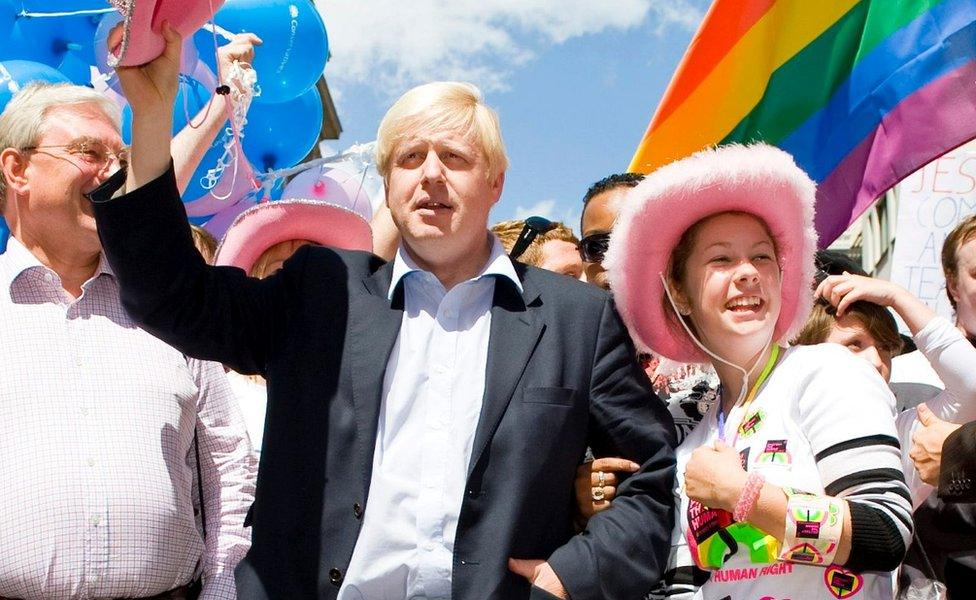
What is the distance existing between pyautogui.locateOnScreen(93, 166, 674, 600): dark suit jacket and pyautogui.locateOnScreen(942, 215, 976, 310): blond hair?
1681mm

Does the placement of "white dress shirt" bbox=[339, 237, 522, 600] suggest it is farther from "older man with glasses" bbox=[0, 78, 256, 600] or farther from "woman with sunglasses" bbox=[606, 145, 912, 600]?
"older man with glasses" bbox=[0, 78, 256, 600]

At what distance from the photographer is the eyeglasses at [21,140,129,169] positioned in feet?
10.0

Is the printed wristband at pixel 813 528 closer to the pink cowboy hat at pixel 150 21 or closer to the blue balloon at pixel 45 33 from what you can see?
the pink cowboy hat at pixel 150 21

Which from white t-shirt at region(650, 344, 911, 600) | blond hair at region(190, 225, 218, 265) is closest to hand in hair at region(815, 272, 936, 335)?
white t-shirt at region(650, 344, 911, 600)

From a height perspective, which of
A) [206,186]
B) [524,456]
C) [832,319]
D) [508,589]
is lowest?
[508,589]

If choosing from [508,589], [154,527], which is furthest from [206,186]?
[508,589]

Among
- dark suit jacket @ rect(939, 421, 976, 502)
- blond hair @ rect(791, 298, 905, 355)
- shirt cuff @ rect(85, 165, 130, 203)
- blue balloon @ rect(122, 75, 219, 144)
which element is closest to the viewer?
dark suit jacket @ rect(939, 421, 976, 502)

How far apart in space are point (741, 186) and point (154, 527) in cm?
185

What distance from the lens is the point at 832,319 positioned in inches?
136

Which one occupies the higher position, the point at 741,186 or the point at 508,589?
the point at 741,186

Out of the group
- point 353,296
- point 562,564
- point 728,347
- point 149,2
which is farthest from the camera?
point 728,347

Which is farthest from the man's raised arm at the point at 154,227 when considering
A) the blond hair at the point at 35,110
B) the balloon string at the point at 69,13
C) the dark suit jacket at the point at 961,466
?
the balloon string at the point at 69,13

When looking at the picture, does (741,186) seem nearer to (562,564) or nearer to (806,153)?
(562,564)

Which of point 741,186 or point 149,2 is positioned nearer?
point 149,2
